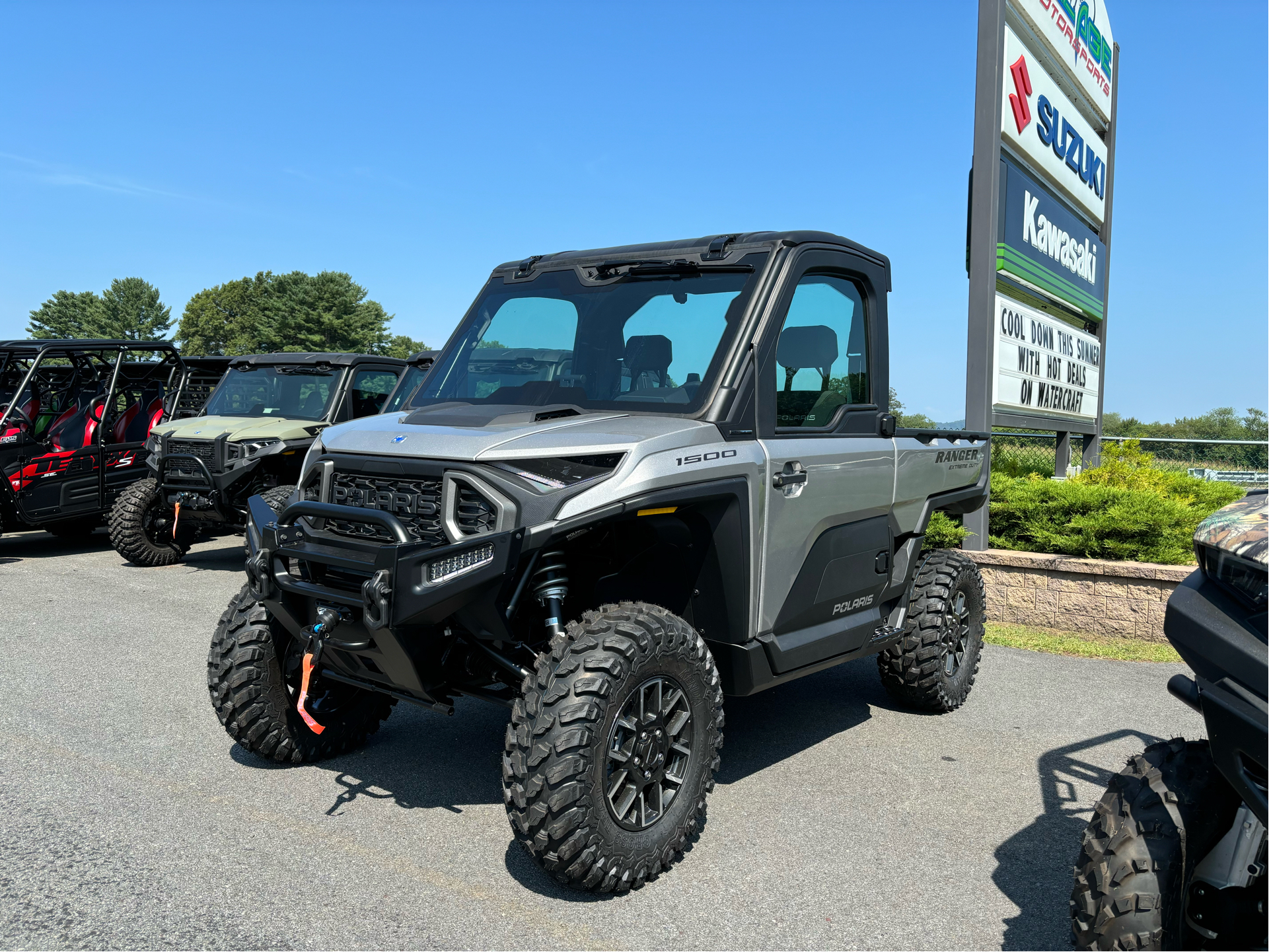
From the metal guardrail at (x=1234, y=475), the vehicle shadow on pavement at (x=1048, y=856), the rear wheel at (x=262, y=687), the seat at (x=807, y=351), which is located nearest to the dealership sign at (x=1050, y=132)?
the metal guardrail at (x=1234, y=475)

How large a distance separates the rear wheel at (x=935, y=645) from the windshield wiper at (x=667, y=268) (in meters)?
2.24

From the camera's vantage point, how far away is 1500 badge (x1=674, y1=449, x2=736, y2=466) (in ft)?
11.8

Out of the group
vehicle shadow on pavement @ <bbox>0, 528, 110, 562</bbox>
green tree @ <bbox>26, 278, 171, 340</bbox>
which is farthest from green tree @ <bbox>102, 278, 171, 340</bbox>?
vehicle shadow on pavement @ <bbox>0, 528, 110, 562</bbox>

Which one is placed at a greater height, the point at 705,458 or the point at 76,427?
the point at 705,458

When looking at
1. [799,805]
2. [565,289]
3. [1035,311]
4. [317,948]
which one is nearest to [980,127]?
[1035,311]

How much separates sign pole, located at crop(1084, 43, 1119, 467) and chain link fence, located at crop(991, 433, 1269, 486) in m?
0.22

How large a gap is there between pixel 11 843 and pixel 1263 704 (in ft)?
13.3

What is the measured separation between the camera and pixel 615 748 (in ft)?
11.0

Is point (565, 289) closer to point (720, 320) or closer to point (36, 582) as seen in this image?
point (720, 320)

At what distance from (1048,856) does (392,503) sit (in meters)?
2.79

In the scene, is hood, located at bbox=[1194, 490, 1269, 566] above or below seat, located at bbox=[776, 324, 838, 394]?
below

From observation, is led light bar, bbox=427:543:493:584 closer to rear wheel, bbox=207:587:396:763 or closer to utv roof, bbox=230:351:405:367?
rear wheel, bbox=207:587:396:763

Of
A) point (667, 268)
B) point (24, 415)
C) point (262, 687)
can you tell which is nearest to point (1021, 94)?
point (667, 268)

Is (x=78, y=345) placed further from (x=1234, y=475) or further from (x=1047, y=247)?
(x=1234, y=475)
